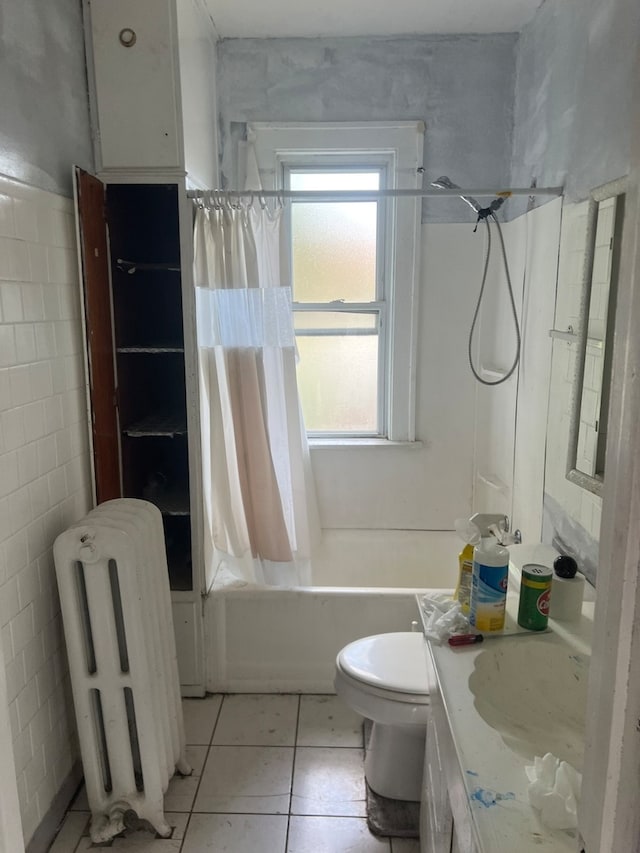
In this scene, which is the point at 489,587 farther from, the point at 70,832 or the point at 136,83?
the point at 136,83

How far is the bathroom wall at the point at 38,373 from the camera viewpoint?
1623mm

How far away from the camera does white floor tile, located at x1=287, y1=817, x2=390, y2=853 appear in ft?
5.96

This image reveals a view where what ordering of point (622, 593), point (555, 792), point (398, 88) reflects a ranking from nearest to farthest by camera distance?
point (622, 593) < point (555, 792) < point (398, 88)

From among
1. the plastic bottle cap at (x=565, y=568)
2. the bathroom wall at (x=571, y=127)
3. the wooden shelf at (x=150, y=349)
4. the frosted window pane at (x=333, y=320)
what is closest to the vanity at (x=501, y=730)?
the plastic bottle cap at (x=565, y=568)

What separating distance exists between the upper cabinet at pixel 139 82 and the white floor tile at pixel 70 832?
7.01ft

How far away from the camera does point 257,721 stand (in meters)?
2.36

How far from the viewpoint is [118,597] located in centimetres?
185

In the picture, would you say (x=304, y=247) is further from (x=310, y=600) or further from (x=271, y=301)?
(x=310, y=600)

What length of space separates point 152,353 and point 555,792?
208cm

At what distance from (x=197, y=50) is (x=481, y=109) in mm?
1260

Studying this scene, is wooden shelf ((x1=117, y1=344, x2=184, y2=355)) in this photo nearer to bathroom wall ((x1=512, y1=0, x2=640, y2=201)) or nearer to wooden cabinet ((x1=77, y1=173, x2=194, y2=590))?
wooden cabinet ((x1=77, y1=173, x2=194, y2=590))

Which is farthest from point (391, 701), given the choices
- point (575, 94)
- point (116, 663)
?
point (575, 94)

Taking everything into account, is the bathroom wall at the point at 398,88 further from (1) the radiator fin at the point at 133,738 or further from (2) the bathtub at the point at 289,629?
(1) the radiator fin at the point at 133,738

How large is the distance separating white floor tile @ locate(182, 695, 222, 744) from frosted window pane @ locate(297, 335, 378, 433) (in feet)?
4.50
